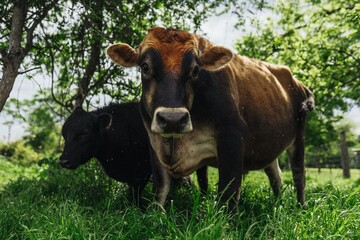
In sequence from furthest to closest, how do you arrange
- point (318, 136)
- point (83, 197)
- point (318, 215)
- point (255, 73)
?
point (318, 136)
point (83, 197)
point (255, 73)
point (318, 215)

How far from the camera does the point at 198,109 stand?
15.6 ft

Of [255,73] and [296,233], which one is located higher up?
[255,73]

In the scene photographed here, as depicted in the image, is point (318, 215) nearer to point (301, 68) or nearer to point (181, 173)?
point (181, 173)

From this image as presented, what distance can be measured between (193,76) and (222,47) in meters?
0.52

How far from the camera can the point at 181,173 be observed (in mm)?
5082

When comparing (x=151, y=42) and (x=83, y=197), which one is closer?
(x=151, y=42)

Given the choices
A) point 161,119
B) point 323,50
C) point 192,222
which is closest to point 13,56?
point 161,119

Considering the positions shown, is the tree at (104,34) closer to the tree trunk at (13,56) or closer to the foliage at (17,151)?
the tree trunk at (13,56)

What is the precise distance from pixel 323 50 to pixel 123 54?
28.4 ft

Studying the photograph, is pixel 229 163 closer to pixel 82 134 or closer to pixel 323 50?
pixel 82 134

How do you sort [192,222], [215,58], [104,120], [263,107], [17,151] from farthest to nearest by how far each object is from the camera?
[17,151] → [104,120] → [263,107] → [215,58] → [192,222]

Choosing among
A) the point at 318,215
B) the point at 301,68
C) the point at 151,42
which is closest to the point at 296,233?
the point at 318,215

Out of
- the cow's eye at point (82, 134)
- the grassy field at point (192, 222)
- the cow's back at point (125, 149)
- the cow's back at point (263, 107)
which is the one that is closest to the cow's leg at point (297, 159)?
the cow's back at point (263, 107)

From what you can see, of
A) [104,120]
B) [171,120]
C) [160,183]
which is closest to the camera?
[171,120]
